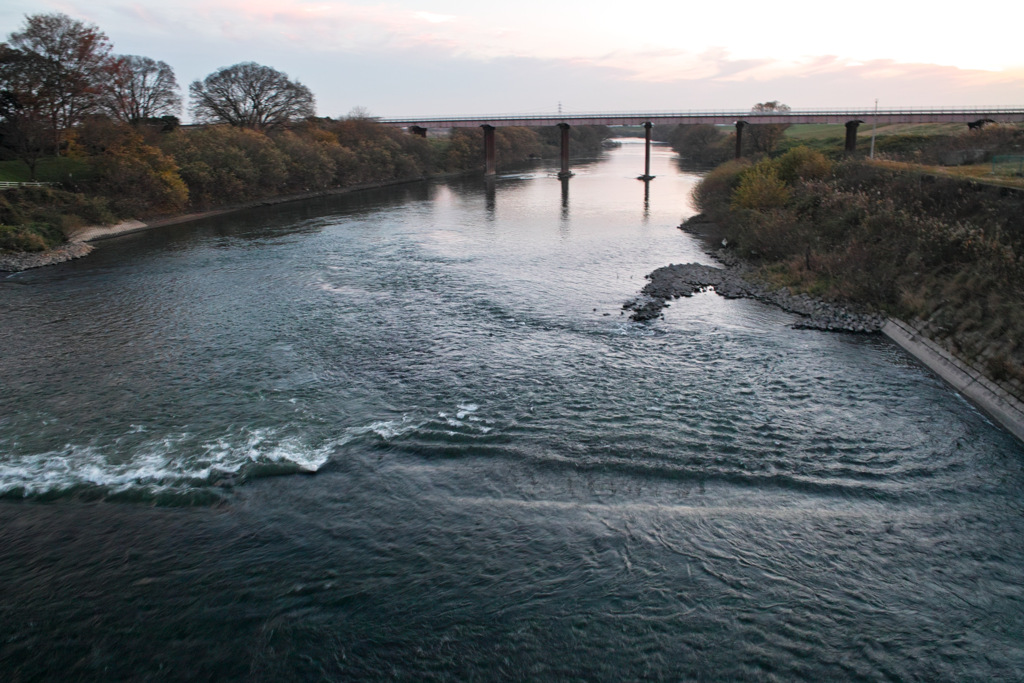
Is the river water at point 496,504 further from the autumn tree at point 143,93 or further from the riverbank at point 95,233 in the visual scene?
the autumn tree at point 143,93

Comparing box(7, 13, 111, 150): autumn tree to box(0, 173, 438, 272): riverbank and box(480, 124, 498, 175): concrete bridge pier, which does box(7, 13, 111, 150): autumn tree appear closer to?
box(0, 173, 438, 272): riverbank

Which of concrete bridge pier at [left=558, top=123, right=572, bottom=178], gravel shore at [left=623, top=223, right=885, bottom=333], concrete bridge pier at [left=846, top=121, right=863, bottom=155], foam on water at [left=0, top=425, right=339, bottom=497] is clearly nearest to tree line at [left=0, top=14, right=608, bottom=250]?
concrete bridge pier at [left=558, top=123, right=572, bottom=178]

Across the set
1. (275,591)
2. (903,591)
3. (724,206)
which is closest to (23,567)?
(275,591)

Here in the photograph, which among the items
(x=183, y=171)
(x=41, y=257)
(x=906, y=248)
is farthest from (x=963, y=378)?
(x=183, y=171)

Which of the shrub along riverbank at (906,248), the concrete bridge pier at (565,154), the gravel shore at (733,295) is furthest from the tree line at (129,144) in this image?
the shrub along riverbank at (906,248)

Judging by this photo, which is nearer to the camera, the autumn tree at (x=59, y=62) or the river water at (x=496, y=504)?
the river water at (x=496, y=504)

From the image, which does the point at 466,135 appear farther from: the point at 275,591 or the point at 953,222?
the point at 275,591

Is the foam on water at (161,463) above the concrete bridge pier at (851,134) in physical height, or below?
below
